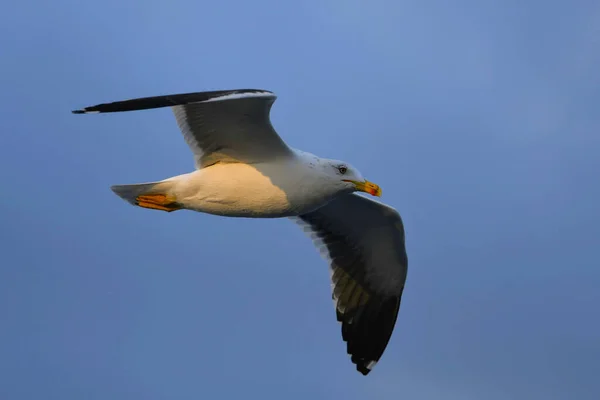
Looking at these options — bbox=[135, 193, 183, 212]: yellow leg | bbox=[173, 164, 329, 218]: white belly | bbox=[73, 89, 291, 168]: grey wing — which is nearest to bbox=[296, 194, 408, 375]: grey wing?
bbox=[173, 164, 329, 218]: white belly

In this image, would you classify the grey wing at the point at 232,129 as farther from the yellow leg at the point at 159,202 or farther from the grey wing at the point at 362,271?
the grey wing at the point at 362,271

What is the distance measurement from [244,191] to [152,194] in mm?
754

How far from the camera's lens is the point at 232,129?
6812 mm

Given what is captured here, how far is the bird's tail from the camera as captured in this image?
22.8 ft

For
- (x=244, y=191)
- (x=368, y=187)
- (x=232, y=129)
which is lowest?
(x=244, y=191)

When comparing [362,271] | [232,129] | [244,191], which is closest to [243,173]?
[244,191]

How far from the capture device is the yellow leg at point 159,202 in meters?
6.98

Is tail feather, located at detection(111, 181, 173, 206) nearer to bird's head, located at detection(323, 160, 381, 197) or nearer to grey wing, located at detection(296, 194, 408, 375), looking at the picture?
bird's head, located at detection(323, 160, 381, 197)

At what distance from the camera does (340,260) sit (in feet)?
27.8

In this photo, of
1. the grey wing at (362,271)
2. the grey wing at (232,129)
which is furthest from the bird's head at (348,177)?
the grey wing at (362,271)

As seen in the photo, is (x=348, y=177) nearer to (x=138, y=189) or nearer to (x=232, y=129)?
(x=232, y=129)

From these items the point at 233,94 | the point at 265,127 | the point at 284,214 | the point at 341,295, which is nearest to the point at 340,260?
the point at 341,295

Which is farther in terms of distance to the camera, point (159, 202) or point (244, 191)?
point (159, 202)

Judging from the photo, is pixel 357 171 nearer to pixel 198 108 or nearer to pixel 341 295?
pixel 198 108
